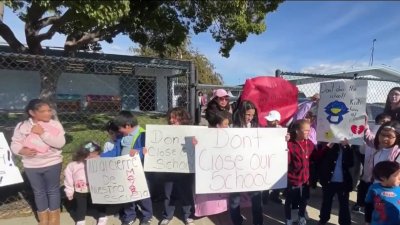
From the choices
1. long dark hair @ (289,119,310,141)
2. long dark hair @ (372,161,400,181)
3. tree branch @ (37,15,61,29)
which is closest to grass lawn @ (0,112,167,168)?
tree branch @ (37,15,61,29)

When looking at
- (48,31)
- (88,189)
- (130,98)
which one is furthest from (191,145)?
(130,98)

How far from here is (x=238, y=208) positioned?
435cm

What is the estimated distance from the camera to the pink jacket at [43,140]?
3916 mm

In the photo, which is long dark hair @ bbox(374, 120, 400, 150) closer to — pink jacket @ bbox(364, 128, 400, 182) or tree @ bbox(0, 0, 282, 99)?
pink jacket @ bbox(364, 128, 400, 182)

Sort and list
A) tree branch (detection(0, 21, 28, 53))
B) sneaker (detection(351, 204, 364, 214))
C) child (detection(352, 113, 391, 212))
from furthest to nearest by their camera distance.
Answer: tree branch (detection(0, 21, 28, 53)), sneaker (detection(351, 204, 364, 214)), child (detection(352, 113, 391, 212))

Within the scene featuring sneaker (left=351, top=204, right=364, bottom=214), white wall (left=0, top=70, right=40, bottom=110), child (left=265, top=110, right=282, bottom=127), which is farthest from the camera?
white wall (left=0, top=70, right=40, bottom=110)

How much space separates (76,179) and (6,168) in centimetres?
74

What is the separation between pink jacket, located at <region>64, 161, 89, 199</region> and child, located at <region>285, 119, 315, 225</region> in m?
2.33

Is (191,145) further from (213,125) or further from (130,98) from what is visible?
(130,98)

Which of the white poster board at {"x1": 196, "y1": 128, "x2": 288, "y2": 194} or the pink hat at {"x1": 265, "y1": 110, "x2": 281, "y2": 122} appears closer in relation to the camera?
the white poster board at {"x1": 196, "y1": 128, "x2": 288, "y2": 194}

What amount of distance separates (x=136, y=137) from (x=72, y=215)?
4.39 feet

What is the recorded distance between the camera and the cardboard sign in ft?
17.3

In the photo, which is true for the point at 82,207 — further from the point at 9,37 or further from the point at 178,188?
the point at 9,37

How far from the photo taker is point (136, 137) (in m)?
4.41
